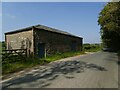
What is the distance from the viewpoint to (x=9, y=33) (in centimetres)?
3014

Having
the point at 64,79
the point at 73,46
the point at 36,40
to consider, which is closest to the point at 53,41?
the point at 36,40

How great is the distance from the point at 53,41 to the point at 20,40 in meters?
5.39

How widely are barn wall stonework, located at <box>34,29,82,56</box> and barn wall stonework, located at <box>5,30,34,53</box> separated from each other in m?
0.69

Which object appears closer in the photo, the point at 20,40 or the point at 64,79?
the point at 64,79

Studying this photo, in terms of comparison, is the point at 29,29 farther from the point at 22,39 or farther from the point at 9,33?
the point at 9,33

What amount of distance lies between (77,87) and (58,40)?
24.6m

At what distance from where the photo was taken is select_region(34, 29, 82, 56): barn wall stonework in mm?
26862

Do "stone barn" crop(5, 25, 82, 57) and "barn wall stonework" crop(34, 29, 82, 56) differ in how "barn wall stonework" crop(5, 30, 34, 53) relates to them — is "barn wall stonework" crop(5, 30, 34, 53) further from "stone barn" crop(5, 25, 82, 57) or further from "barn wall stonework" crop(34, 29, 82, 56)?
"barn wall stonework" crop(34, 29, 82, 56)

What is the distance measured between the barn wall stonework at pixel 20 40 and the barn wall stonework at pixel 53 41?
688 mm

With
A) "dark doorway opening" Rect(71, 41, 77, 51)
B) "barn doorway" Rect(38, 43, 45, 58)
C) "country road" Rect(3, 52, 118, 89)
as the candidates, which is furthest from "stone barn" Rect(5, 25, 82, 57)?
"country road" Rect(3, 52, 118, 89)

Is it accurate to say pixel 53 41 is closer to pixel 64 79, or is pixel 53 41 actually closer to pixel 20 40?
pixel 20 40

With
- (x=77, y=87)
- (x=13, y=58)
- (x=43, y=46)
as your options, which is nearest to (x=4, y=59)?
(x=13, y=58)

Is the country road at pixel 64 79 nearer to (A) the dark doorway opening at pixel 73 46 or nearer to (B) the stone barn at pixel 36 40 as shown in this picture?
(B) the stone barn at pixel 36 40

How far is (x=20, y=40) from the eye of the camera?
28.1m
